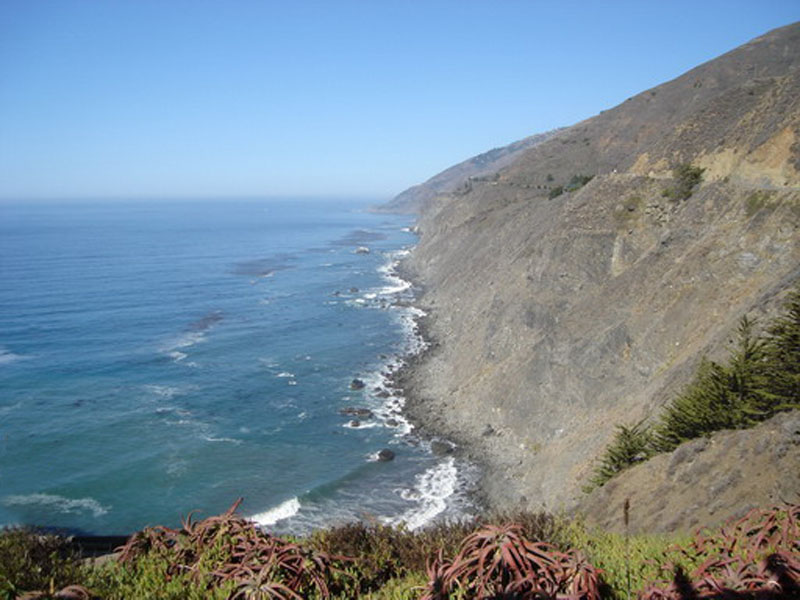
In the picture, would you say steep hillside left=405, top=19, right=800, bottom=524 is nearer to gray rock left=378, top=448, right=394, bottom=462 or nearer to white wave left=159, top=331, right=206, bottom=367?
gray rock left=378, top=448, right=394, bottom=462

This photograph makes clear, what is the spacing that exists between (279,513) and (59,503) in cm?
1183

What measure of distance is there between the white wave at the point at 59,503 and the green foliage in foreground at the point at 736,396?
24.7m

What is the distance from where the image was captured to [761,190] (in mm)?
27203

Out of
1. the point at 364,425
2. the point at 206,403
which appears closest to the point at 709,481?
the point at 364,425

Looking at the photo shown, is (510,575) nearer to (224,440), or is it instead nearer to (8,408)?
(224,440)

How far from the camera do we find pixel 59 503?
28.2 metres

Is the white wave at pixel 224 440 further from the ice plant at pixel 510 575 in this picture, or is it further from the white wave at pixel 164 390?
the ice plant at pixel 510 575

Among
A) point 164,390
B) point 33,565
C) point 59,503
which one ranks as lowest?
point 59,503

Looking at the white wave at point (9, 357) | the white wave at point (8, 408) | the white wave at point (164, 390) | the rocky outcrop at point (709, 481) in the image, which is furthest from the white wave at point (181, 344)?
the rocky outcrop at point (709, 481)

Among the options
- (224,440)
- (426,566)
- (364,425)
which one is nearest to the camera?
(426,566)

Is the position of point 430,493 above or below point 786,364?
below

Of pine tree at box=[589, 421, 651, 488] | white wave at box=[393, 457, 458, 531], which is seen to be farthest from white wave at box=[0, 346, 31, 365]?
pine tree at box=[589, 421, 651, 488]

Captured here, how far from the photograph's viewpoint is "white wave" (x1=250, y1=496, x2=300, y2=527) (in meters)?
26.9

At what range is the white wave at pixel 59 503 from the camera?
27578 mm
